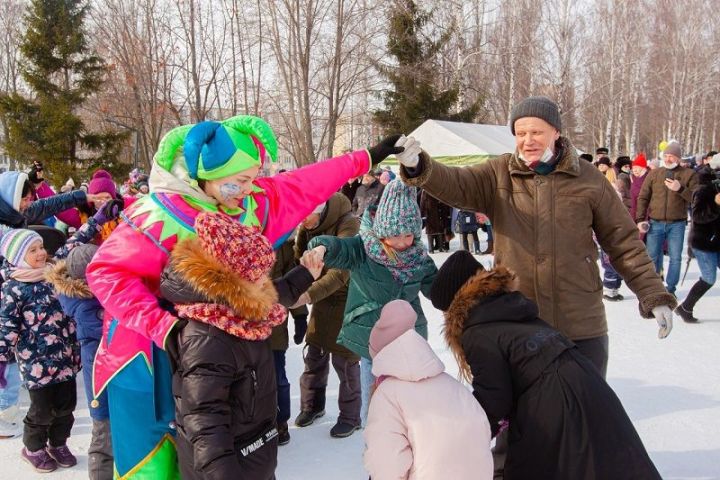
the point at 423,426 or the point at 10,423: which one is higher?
the point at 423,426

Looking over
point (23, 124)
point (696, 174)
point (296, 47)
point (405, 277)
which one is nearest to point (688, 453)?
point (405, 277)

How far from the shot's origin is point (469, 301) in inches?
77.0

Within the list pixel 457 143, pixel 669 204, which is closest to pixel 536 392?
pixel 669 204

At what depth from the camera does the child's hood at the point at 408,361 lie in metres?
1.78

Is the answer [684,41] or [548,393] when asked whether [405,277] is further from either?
[684,41]

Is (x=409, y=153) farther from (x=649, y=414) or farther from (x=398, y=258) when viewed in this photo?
(x=649, y=414)

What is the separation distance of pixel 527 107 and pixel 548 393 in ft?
4.04

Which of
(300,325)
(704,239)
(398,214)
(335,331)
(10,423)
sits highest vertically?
(398,214)

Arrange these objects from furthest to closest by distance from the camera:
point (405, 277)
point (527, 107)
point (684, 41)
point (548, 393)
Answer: point (684, 41) → point (405, 277) → point (527, 107) → point (548, 393)

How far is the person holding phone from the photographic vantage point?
6555mm

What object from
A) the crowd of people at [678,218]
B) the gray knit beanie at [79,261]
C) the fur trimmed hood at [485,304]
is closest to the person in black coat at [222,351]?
the fur trimmed hood at [485,304]

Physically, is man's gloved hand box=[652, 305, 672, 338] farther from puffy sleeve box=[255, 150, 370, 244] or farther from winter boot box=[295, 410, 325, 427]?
winter boot box=[295, 410, 325, 427]

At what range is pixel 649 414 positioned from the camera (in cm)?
370

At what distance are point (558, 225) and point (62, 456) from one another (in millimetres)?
3057
